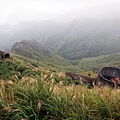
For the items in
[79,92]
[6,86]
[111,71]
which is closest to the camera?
[79,92]

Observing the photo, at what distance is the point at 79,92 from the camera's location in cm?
773

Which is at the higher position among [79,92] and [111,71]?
[79,92]

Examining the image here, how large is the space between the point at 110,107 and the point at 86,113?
0.68 metres

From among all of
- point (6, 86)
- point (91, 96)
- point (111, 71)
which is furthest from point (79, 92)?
point (111, 71)

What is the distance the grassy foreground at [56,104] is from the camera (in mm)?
6609

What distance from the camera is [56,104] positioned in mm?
6977

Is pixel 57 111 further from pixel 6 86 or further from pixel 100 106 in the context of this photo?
pixel 6 86

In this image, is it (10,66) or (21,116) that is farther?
(10,66)

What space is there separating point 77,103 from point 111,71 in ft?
97.7

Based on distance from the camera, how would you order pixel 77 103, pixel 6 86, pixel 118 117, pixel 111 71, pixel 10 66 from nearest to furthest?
pixel 118 117, pixel 77 103, pixel 6 86, pixel 10 66, pixel 111 71

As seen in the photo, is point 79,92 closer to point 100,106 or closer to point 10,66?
point 100,106

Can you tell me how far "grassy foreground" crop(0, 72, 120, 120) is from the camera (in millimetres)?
6609

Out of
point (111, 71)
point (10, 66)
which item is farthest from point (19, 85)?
point (111, 71)

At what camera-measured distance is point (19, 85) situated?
802 cm
